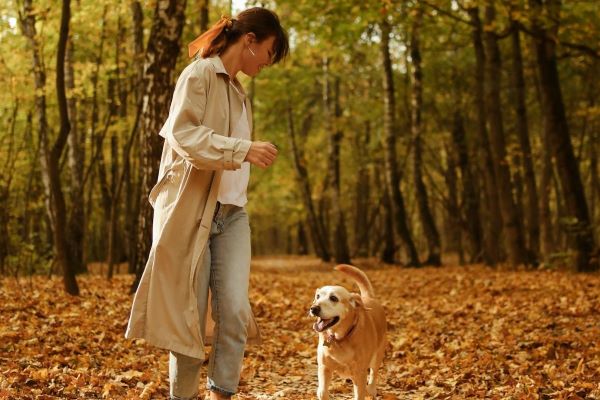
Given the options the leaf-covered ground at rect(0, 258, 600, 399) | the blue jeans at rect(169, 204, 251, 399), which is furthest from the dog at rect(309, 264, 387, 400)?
the leaf-covered ground at rect(0, 258, 600, 399)

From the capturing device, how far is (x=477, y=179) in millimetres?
28688

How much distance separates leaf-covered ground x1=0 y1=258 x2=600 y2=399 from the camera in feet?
19.0

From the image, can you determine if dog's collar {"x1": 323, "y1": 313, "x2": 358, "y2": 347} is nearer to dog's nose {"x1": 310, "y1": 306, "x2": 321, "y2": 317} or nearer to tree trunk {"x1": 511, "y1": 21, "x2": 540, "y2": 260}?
dog's nose {"x1": 310, "y1": 306, "x2": 321, "y2": 317}

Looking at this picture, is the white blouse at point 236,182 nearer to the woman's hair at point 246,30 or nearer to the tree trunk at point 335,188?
the woman's hair at point 246,30

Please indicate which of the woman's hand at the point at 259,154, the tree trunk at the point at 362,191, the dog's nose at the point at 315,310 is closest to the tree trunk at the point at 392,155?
the tree trunk at the point at 362,191

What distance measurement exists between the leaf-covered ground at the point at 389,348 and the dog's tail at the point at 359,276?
3.06 feet

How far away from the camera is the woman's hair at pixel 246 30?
387 cm

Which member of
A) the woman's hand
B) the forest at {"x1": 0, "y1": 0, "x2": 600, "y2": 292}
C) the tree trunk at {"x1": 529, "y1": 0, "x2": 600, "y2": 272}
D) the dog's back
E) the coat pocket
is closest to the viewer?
the woman's hand

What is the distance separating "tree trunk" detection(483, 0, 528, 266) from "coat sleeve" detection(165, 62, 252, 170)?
46.3 feet

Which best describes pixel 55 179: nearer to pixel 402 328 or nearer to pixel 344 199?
pixel 402 328

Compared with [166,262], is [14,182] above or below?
above

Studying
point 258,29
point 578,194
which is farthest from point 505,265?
point 258,29

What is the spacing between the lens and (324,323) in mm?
4617

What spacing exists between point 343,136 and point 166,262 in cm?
2497
